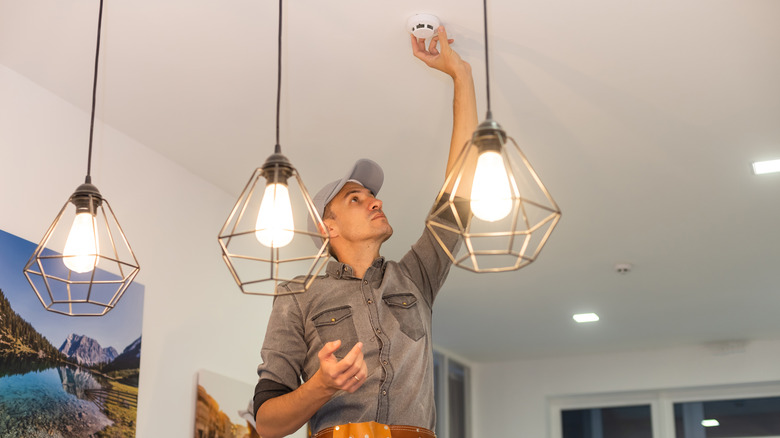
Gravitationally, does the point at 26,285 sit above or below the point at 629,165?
below

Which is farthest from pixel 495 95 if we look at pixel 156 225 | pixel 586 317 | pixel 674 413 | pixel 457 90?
pixel 674 413

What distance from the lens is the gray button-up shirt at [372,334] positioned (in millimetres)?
1639

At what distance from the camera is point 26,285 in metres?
2.55

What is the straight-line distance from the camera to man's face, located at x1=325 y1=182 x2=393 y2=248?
1931 mm

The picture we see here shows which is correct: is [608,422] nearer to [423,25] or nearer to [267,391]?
[423,25]

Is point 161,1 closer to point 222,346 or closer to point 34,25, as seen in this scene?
point 34,25

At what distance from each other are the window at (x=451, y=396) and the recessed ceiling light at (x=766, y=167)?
120 inches

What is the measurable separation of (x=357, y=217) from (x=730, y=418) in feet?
16.1

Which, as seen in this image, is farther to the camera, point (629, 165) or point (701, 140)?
point (629, 165)

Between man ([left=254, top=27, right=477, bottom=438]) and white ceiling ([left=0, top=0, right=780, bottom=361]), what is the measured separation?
66cm

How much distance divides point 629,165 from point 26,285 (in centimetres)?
221

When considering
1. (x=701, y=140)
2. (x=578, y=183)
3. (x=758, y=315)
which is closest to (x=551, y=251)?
(x=578, y=183)

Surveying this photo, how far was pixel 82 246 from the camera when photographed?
4.86 feet

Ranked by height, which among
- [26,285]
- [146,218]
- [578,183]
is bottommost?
[26,285]
